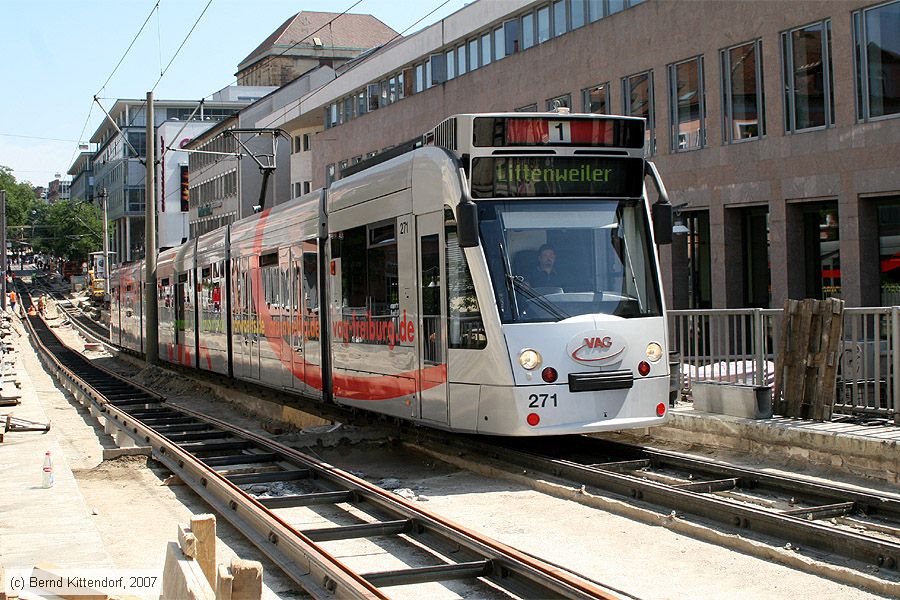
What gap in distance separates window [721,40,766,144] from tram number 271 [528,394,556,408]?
14792 millimetres

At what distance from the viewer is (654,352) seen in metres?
11.6

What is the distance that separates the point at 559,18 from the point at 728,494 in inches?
926

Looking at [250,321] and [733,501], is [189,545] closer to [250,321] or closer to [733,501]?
[733,501]

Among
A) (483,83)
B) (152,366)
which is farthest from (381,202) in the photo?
(483,83)

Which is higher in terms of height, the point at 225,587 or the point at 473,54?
the point at 473,54

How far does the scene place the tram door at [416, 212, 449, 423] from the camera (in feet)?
38.9

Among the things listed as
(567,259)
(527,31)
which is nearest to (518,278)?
(567,259)

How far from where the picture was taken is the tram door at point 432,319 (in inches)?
467

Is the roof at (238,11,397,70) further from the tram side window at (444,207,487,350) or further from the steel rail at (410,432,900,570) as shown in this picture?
the steel rail at (410,432,900,570)

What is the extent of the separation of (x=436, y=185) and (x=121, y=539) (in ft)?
15.3

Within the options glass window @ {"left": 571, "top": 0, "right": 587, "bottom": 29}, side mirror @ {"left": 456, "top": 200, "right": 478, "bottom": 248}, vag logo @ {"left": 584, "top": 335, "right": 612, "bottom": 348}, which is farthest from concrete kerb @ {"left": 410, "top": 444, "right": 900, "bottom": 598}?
glass window @ {"left": 571, "top": 0, "right": 587, "bottom": 29}

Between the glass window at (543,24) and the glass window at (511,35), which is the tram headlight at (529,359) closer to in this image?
the glass window at (543,24)

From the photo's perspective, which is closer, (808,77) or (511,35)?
(808,77)

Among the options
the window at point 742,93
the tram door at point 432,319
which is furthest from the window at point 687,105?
the tram door at point 432,319
